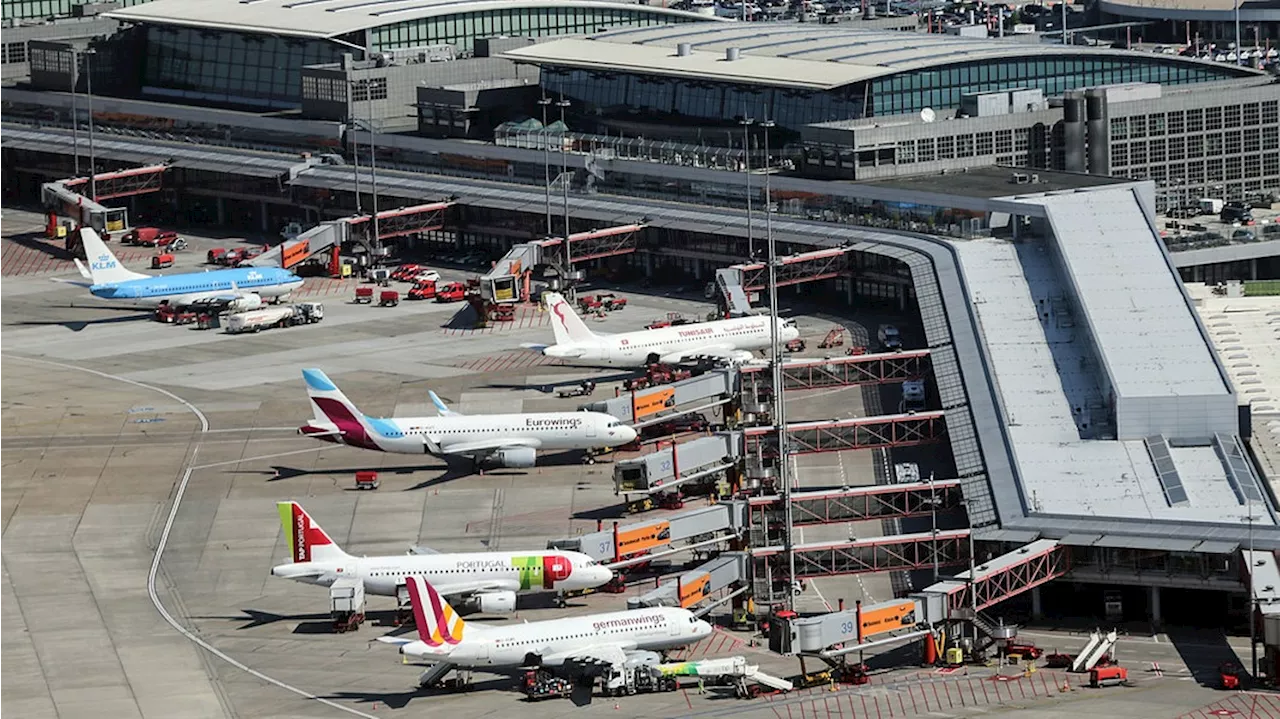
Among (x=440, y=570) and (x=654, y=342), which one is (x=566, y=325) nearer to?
(x=654, y=342)

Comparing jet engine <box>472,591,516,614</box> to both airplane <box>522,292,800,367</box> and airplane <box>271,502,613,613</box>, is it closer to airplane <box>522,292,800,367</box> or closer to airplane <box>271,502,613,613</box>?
airplane <box>271,502,613,613</box>

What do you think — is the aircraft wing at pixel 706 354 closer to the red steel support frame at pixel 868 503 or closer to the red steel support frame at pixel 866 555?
the red steel support frame at pixel 868 503

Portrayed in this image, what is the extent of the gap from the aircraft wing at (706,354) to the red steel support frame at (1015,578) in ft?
193

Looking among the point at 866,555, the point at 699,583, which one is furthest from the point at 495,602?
the point at 866,555

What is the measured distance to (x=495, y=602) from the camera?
135 metres

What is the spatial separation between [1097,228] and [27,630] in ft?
306

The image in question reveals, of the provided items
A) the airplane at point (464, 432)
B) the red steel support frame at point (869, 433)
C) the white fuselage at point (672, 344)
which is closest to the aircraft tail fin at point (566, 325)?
the white fuselage at point (672, 344)

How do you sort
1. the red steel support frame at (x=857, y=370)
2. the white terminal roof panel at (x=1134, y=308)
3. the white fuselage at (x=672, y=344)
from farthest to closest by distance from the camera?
the white fuselage at (x=672, y=344) → the red steel support frame at (x=857, y=370) → the white terminal roof panel at (x=1134, y=308)

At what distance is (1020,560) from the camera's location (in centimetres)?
12962

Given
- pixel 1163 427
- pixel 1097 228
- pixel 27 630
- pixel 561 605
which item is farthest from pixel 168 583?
pixel 1097 228

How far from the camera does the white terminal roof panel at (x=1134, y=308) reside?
15425 centimetres

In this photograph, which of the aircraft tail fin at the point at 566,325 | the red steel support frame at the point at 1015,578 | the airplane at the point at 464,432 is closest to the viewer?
the red steel support frame at the point at 1015,578

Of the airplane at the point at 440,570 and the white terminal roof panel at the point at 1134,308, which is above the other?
the white terminal roof panel at the point at 1134,308

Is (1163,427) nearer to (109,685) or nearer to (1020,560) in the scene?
(1020,560)
